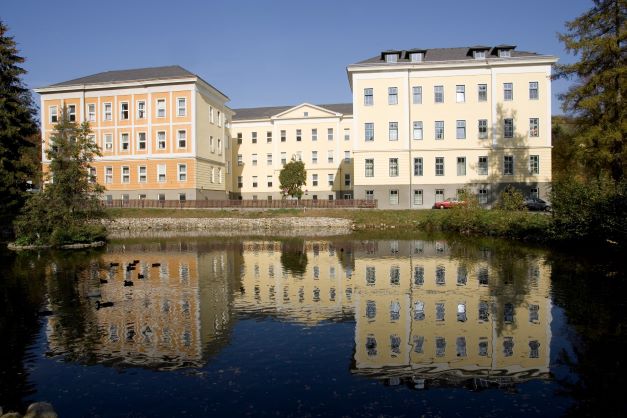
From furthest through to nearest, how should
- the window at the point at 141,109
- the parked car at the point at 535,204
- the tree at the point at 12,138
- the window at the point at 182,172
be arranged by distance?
the window at the point at 141,109 < the window at the point at 182,172 < the parked car at the point at 535,204 < the tree at the point at 12,138

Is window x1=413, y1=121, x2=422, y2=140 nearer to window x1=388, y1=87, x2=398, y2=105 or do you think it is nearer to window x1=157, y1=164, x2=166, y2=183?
window x1=388, y1=87, x2=398, y2=105

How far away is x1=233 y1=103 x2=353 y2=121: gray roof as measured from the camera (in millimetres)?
68688

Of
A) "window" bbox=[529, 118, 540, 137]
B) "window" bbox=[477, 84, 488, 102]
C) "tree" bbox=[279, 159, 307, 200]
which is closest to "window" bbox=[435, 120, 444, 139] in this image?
"window" bbox=[477, 84, 488, 102]

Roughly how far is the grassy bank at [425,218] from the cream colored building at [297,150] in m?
20.9

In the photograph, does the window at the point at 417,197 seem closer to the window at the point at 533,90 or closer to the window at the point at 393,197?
the window at the point at 393,197

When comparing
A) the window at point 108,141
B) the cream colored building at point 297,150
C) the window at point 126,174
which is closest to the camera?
the window at point 126,174

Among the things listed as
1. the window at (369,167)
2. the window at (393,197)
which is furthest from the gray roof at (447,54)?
the window at (393,197)

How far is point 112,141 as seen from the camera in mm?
52875

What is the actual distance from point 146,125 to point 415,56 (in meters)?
29.6

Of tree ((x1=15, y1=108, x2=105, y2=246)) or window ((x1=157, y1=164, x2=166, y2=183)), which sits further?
window ((x1=157, y1=164, x2=166, y2=183))

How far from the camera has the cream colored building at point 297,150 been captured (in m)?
65.3

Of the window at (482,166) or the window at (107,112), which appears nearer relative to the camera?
the window at (482,166)

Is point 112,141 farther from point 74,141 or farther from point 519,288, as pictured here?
point 519,288

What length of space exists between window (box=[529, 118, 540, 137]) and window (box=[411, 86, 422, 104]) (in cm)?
1117
